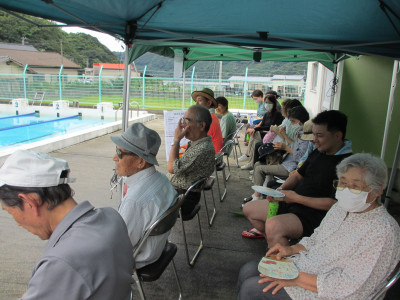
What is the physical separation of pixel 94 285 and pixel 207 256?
2197 millimetres

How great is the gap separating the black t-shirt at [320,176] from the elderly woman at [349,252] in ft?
2.00

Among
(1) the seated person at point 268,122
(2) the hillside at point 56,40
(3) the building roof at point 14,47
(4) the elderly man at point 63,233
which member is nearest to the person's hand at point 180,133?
(4) the elderly man at point 63,233

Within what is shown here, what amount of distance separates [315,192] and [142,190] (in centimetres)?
148

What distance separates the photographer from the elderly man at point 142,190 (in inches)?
66.7

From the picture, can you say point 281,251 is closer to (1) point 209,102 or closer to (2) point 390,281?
(2) point 390,281

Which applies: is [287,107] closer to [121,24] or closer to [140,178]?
[121,24]

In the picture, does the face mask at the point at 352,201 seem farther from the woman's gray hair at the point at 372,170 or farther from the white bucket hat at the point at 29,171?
the white bucket hat at the point at 29,171

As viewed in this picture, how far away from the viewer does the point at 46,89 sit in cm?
2006

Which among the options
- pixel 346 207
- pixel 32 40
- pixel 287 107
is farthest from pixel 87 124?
pixel 32 40

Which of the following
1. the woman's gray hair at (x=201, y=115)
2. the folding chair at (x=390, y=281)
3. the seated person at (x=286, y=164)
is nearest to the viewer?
the folding chair at (x=390, y=281)

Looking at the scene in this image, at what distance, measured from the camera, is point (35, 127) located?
587 inches

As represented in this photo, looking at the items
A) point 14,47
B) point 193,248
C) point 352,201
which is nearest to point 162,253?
point 352,201

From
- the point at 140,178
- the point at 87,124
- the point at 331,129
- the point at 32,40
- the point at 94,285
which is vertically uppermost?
the point at 32,40

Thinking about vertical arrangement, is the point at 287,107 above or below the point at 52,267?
above
